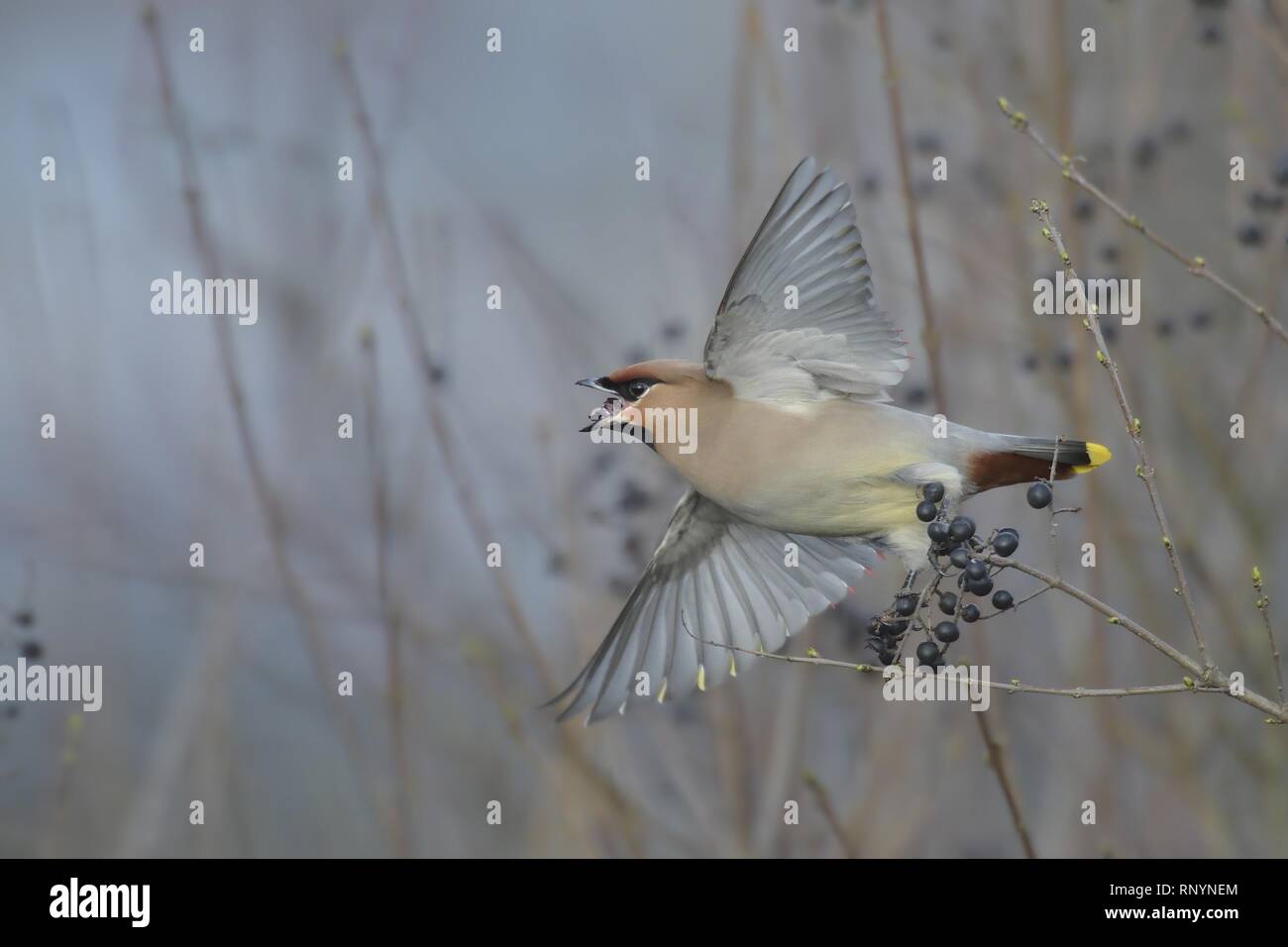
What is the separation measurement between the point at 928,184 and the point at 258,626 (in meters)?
3.59

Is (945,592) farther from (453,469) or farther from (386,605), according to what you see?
(386,605)

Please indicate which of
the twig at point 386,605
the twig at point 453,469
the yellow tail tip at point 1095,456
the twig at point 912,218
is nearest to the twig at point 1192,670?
the yellow tail tip at point 1095,456

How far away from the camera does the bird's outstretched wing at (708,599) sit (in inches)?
136

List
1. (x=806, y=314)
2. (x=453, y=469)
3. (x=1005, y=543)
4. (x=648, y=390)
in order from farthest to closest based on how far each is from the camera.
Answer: (x=648, y=390) → (x=453, y=469) → (x=806, y=314) → (x=1005, y=543)

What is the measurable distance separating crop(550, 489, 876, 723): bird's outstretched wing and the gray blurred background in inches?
6.2

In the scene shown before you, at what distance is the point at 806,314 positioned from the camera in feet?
10.0

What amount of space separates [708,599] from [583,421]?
2.46 feet

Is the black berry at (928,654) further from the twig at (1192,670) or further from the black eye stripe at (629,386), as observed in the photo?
the black eye stripe at (629,386)

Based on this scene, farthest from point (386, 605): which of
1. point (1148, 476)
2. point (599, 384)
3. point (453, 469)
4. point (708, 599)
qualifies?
point (1148, 476)

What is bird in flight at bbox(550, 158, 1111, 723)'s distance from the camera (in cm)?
295

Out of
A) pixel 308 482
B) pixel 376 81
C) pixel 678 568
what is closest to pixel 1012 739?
pixel 678 568

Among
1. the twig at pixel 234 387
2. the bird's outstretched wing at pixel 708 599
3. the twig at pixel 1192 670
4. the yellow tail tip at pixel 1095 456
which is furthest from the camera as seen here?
the bird's outstretched wing at pixel 708 599

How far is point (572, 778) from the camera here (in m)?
3.80
